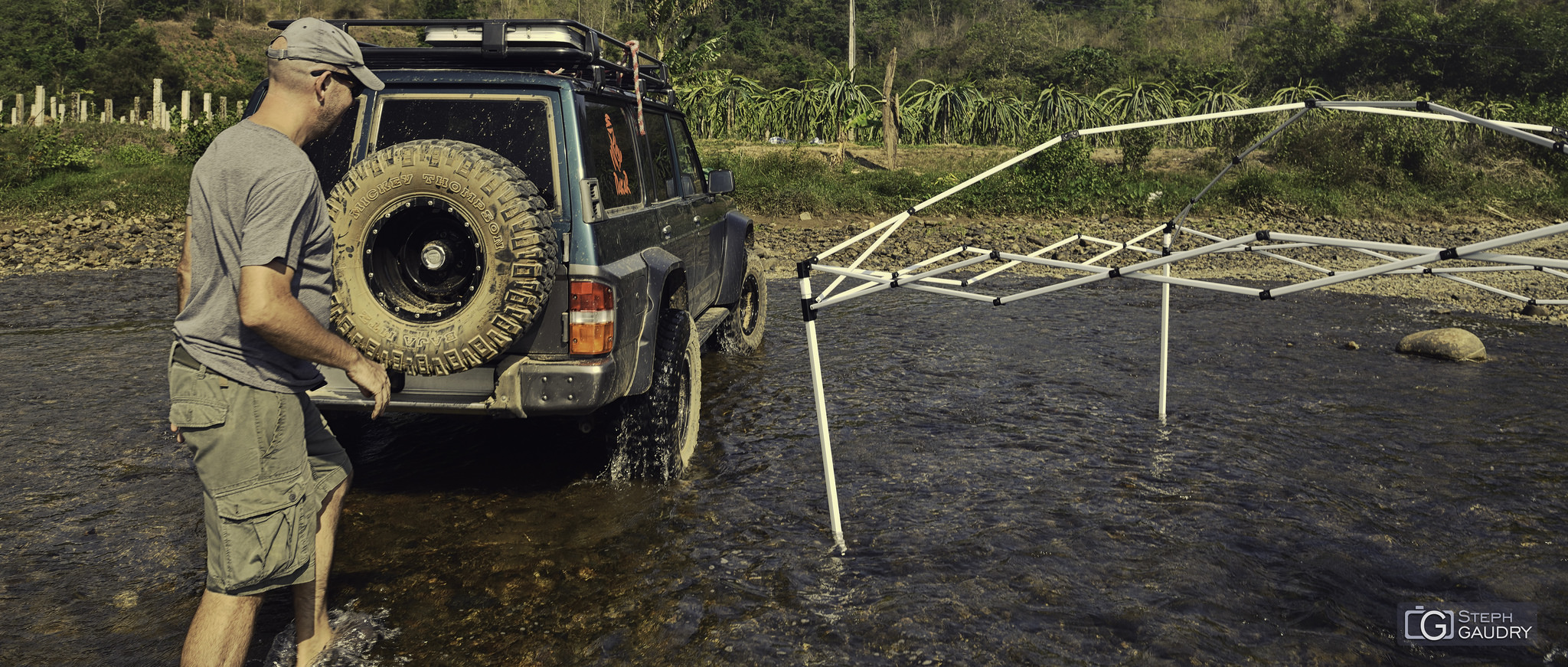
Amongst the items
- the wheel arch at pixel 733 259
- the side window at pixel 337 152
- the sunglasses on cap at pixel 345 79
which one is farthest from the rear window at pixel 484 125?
the wheel arch at pixel 733 259

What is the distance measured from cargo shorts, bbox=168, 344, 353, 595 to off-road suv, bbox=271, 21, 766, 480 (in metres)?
1.24

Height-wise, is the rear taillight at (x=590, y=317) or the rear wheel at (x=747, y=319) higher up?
the rear taillight at (x=590, y=317)

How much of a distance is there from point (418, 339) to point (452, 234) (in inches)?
19.9

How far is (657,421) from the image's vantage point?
470cm

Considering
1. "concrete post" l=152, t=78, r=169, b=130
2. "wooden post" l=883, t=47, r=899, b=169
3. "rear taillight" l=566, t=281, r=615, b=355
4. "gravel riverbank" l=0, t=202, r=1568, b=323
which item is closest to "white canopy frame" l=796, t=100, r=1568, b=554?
"rear taillight" l=566, t=281, r=615, b=355

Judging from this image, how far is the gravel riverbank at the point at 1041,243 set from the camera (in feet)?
40.5

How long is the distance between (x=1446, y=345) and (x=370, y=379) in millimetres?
8689

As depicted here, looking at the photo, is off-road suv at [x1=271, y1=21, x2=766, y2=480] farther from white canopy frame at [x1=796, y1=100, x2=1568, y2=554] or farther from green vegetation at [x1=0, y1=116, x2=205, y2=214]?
green vegetation at [x1=0, y1=116, x2=205, y2=214]

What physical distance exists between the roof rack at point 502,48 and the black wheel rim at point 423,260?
3.58 ft

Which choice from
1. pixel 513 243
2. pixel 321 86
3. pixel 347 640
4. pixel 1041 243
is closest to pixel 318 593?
pixel 347 640

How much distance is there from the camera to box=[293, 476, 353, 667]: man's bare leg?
2.92m

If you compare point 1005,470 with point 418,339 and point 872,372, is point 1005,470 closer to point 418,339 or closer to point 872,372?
point 872,372

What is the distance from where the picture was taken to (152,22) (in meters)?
71.8

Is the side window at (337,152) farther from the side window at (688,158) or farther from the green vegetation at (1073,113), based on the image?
the green vegetation at (1073,113)
